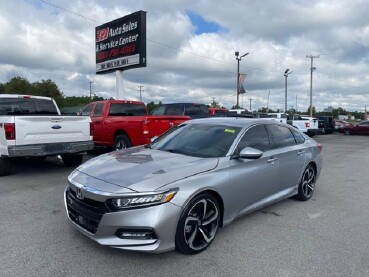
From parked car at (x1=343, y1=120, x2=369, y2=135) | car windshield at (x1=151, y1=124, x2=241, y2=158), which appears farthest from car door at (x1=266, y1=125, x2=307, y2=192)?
parked car at (x1=343, y1=120, x2=369, y2=135)

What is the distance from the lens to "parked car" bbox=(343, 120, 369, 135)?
33.8 metres

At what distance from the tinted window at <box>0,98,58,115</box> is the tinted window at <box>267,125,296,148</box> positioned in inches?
251

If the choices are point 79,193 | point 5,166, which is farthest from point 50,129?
point 79,193

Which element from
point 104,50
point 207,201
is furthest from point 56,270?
point 104,50

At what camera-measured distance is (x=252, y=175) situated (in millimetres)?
4824

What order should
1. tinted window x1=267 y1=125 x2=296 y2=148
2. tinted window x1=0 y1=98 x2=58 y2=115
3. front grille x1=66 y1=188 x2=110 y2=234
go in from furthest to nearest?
tinted window x1=0 y1=98 x2=58 y2=115 < tinted window x1=267 y1=125 x2=296 y2=148 < front grille x1=66 y1=188 x2=110 y2=234

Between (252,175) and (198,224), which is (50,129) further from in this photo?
(198,224)

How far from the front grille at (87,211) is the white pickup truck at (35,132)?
13.2 ft

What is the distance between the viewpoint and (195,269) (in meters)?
3.62

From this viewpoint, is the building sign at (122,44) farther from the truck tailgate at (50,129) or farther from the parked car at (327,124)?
the parked car at (327,124)

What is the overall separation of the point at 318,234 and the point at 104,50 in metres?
18.6

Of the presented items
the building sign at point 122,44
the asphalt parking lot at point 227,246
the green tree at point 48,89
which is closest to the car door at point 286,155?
the asphalt parking lot at point 227,246

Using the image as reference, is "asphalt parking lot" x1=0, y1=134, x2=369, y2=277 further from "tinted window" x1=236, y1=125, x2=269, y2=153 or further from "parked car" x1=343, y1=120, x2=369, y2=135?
"parked car" x1=343, y1=120, x2=369, y2=135

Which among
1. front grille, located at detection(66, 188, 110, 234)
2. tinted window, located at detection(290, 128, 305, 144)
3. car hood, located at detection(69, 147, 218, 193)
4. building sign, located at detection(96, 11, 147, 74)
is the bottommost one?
front grille, located at detection(66, 188, 110, 234)
